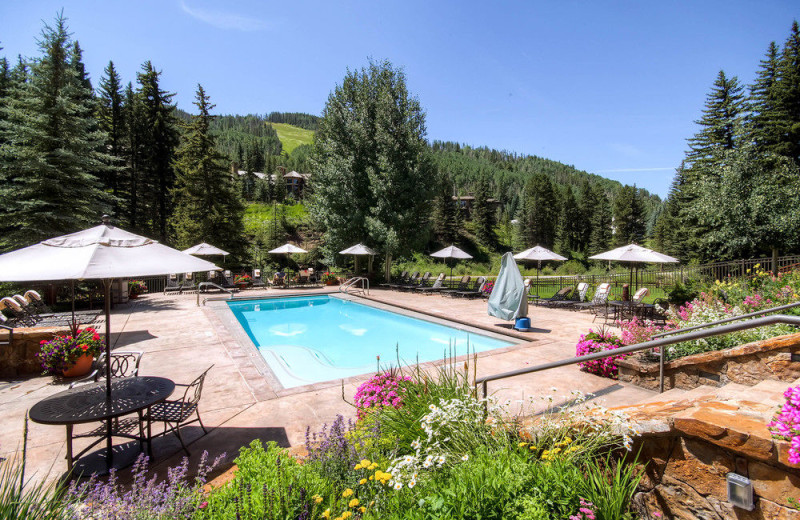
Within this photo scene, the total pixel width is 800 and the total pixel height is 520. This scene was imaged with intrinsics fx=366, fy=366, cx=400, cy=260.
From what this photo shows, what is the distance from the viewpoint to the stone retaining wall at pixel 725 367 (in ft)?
12.2

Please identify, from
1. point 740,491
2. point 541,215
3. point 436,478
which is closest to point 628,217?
point 541,215

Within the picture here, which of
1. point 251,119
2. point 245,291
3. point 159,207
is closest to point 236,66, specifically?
point 245,291

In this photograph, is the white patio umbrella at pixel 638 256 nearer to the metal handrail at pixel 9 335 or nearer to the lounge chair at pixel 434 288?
the lounge chair at pixel 434 288

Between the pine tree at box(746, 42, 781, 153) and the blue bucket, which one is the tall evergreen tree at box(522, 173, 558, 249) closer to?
the pine tree at box(746, 42, 781, 153)

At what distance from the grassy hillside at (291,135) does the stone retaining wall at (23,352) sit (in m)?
132

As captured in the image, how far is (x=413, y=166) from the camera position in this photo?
63.6ft

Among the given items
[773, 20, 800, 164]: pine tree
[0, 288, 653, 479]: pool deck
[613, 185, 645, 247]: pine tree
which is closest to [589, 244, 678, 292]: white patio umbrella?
[0, 288, 653, 479]: pool deck

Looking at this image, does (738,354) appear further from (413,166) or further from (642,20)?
(413,166)

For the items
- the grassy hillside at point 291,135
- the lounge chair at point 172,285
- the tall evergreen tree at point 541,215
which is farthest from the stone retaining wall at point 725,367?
the grassy hillside at point 291,135

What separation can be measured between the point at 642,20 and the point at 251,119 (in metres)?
171

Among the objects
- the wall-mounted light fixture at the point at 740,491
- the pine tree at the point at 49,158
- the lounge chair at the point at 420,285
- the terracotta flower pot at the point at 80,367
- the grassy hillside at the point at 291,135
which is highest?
the grassy hillside at the point at 291,135

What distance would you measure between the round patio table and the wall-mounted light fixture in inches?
168

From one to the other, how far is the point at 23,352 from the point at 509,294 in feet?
32.0

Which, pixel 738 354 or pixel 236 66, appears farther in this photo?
pixel 236 66
